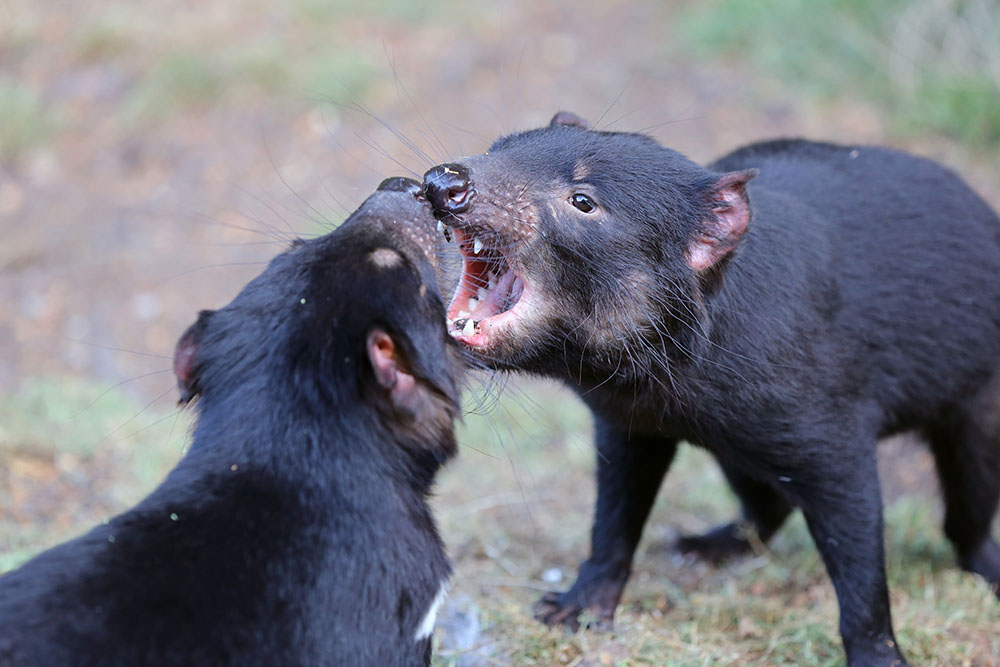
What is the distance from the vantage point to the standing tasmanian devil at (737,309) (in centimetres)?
317

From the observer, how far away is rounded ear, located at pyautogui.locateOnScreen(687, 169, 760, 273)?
3139mm

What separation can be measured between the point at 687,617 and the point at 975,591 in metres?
1.22

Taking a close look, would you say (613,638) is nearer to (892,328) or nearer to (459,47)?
(892,328)

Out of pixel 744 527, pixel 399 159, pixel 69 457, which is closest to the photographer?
pixel 744 527

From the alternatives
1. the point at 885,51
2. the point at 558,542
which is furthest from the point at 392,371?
the point at 885,51

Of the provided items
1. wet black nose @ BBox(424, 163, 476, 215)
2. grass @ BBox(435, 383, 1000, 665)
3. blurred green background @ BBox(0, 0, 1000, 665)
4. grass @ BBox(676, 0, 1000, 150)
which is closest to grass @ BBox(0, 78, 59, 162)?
blurred green background @ BBox(0, 0, 1000, 665)

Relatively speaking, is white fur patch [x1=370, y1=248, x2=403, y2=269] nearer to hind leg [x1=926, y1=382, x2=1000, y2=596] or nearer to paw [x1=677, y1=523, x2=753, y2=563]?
hind leg [x1=926, y1=382, x2=1000, y2=596]

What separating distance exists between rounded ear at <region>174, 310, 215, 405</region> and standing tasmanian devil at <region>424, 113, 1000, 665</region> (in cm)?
67

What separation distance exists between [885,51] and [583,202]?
5.59 m

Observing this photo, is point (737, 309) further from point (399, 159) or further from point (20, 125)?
point (20, 125)

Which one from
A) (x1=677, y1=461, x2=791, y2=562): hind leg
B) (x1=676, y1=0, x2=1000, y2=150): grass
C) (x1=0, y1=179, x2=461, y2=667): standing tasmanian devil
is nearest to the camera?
(x1=0, y1=179, x2=461, y2=667): standing tasmanian devil

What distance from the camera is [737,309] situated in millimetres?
3289

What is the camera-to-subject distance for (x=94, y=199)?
789cm

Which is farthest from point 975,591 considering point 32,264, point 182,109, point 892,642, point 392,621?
point 182,109
